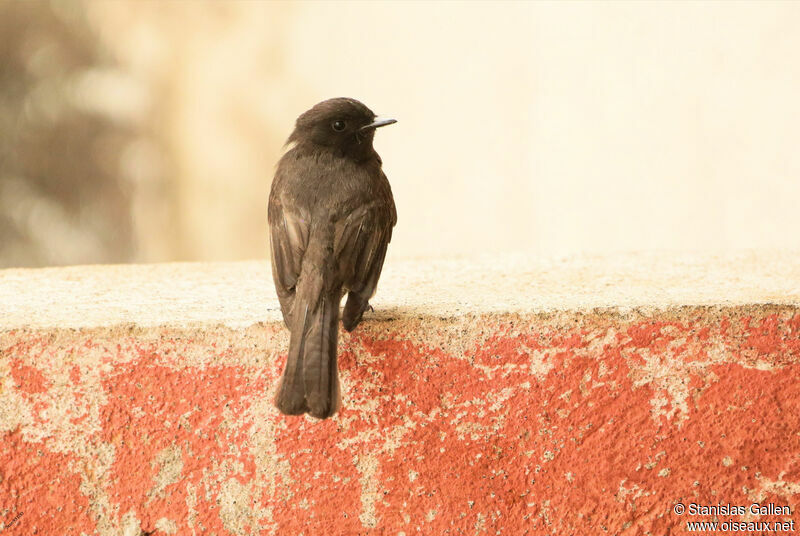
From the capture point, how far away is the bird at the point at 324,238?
1.66 meters

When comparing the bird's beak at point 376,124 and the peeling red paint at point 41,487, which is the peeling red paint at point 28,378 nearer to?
the peeling red paint at point 41,487

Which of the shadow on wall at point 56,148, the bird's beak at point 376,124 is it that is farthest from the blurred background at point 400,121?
the bird's beak at point 376,124

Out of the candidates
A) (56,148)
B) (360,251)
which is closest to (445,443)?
(360,251)

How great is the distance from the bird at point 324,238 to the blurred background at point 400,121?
105 inches

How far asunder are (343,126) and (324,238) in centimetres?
37

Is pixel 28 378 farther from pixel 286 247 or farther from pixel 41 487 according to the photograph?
pixel 286 247

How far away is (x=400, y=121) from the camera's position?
5086 mm

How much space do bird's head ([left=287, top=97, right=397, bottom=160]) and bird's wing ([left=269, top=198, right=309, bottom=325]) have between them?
9.5 inches

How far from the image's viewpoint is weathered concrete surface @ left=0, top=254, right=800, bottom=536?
5.68ft

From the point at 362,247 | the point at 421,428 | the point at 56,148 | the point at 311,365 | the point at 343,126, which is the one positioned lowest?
the point at 56,148

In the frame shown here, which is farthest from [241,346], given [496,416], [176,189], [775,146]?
[176,189]

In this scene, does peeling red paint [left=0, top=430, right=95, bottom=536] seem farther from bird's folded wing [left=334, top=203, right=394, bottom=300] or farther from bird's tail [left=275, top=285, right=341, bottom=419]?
bird's folded wing [left=334, top=203, right=394, bottom=300]

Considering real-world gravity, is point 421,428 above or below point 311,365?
below

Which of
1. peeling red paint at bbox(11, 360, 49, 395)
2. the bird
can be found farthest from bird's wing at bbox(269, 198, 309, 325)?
peeling red paint at bbox(11, 360, 49, 395)
